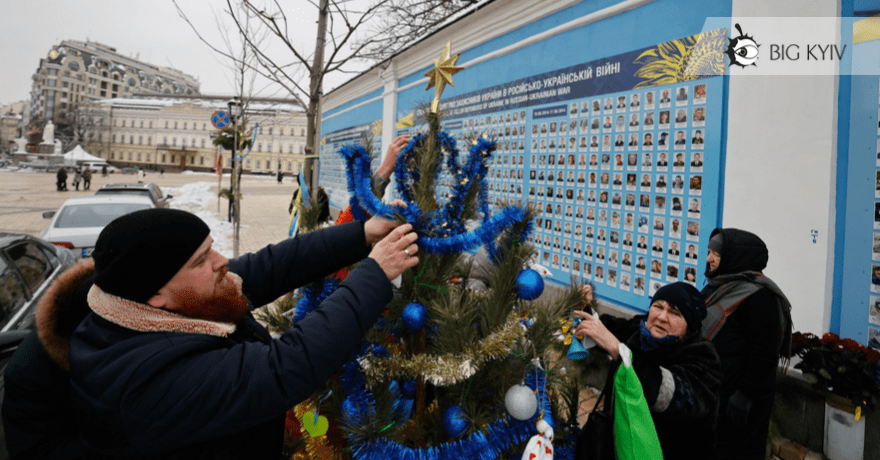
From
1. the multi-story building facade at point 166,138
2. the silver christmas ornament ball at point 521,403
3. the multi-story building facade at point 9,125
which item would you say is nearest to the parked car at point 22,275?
the silver christmas ornament ball at point 521,403

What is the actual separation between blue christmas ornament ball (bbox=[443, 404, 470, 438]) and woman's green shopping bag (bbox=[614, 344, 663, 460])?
0.64 m

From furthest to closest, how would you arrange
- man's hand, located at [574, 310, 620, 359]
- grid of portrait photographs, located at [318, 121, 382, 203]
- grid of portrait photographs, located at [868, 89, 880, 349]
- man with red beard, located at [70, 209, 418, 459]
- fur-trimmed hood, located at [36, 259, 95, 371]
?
grid of portrait photographs, located at [318, 121, 382, 203], grid of portrait photographs, located at [868, 89, 880, 349], man's hand, located at [574, 310, 620, 359], fur-trimmed hood, located at [36, 259, 95, 371], man with red beard, located at [70, 209, 418, 459]

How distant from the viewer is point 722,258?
8.20 feet

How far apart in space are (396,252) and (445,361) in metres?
0.39

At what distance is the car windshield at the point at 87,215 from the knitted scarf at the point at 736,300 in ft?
24.7

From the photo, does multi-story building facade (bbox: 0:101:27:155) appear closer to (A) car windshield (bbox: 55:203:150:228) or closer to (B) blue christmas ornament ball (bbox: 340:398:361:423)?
(A) car windshield (bbox: 55:203:150:228)

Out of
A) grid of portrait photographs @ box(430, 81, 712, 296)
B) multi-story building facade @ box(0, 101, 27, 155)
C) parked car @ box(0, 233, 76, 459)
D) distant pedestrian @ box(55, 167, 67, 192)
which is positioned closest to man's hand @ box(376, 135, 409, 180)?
grid of portrait photographs @ box(430, 81, 712, 296)

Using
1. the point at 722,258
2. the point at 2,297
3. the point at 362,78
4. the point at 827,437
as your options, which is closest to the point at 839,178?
the point at 722,258

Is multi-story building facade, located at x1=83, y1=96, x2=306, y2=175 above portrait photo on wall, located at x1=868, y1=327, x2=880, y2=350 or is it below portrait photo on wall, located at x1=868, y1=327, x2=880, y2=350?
above

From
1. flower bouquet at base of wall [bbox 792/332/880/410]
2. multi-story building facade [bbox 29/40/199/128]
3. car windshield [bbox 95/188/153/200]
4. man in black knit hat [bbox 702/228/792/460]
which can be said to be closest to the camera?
man in black knit hat [bbox 702/228/792/460]

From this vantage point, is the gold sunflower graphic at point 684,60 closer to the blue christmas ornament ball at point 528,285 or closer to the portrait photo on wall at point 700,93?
the portrait photo on wall at point 700,93

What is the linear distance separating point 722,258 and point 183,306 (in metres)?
2.64

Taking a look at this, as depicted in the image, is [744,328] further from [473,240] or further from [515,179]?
[515,179]

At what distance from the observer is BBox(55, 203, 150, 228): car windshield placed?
694 centimetres
